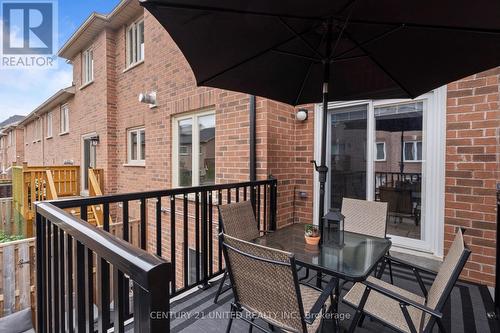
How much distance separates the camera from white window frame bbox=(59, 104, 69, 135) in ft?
35.1

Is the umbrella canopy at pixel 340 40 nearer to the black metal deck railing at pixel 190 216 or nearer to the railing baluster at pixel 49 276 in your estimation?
the black metal deck railing at pixel 190 216

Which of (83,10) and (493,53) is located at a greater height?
(83,10)

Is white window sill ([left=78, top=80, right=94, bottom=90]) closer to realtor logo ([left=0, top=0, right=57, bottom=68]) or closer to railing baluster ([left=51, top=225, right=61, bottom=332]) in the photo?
realtor logo ([left=0, top=0, right=57, bottom=68])

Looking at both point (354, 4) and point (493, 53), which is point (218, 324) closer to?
point (354, 4)

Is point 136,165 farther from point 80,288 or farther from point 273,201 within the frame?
point 80,288

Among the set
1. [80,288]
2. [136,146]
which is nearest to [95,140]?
[136,146]

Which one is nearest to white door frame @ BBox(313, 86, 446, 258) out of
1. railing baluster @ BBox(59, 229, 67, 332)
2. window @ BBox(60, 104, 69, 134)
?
railing baluster @ BBox(59, 229, 67, 332)

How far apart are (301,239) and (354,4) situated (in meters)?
1.70

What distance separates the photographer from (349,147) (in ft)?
11.7

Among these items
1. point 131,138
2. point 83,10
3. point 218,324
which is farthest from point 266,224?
point 83,10

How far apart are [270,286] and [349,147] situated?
2585 mm

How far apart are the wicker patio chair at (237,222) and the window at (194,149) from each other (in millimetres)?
1925

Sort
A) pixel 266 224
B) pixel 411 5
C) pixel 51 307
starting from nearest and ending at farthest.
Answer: pixel 411 5 → pixel 51 307 → pixel 266 224

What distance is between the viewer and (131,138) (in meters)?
7.26
